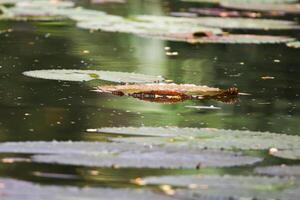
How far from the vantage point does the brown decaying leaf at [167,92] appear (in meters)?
4.82

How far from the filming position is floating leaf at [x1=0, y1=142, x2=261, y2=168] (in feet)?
10.9

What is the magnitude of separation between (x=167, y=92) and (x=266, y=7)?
5.82 metres

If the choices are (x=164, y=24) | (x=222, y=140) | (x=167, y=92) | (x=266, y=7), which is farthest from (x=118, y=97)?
(x=266, y=7)

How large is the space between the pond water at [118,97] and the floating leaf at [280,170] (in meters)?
0.06

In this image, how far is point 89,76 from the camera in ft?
17.7

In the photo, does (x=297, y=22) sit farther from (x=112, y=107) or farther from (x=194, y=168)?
(x=194, y=168)

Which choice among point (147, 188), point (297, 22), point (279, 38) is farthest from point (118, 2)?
point (147, 188)

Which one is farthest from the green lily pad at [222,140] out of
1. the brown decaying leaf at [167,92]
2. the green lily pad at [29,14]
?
the green lily pad at [29,14]

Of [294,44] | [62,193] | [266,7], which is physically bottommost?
[266,7]

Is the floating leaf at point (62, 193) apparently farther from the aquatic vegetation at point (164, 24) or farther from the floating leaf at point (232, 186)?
the aquatic vegetation at point (164, 24)

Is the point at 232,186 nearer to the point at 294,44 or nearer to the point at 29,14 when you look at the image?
the point at 294,44

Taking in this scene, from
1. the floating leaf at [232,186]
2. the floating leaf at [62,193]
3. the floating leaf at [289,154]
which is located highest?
the floating leaf at [62,193]

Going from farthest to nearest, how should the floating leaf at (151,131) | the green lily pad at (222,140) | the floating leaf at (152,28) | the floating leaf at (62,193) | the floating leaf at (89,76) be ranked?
the floating leaf at (152,28)
the floating leaf at (89,76)
the floating leaf at (151,131)
the green lily pad at (222,140)
the floating leaf at (62,193)

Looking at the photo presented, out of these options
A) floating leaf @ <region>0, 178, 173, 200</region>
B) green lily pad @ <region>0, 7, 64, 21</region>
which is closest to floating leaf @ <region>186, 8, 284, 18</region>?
green lily pad @ <region>0, 7, 64, 21</region>
